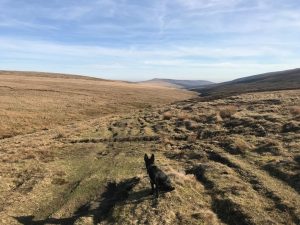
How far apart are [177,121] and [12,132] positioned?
75.1 ft

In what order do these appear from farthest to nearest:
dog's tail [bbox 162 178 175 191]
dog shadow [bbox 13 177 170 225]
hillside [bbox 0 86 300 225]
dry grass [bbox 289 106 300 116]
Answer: dry grass [bbox 289 106 300 116]
dog's tail [bbox 162 178 175 191]
dog shadow [bbox 13 177 170 225]
hillside [bbox 0 86 300 225]

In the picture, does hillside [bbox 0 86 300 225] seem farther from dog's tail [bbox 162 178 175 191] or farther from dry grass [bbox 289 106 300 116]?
dog's tail [bbox 162 178 175 191]

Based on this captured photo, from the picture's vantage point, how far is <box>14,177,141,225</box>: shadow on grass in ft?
59.6

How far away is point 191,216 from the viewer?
1670cm

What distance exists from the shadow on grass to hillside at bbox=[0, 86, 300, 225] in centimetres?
5

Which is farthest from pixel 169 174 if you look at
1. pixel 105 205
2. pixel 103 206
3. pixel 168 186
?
pixel 103 206

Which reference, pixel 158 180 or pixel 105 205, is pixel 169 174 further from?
pixel 105 205

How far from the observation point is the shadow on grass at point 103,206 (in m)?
18.2

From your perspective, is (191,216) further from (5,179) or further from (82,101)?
(82,101)

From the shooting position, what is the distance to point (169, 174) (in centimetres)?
2153

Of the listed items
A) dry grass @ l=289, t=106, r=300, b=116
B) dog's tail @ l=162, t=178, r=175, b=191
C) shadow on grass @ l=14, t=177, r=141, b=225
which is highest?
dry grass @ l=289, t=106, r=300, b=116

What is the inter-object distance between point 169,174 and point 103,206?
13.4 ft

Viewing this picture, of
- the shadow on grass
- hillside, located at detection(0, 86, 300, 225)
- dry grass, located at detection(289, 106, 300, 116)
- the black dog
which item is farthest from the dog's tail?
dry grass, located at detection(289, 106, 300, 116)

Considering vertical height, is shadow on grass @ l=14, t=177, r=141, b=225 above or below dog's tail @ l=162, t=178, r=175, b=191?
below
